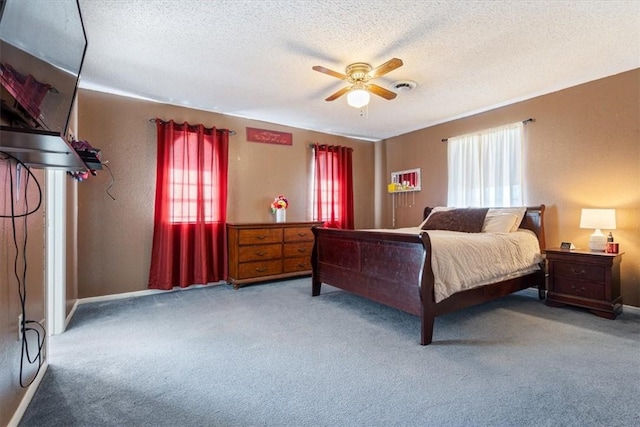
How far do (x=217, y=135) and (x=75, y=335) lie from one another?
283 cm

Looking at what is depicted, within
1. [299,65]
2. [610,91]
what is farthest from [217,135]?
[610,91]

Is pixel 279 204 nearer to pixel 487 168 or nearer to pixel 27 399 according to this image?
pixel 487 168

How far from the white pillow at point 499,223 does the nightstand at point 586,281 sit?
49 cm

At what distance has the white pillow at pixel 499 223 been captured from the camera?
11.8 feet

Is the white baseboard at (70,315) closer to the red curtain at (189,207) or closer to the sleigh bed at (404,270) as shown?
the red curtain at (189,207)

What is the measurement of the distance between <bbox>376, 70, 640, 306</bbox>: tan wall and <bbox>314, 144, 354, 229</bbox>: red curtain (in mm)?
2270

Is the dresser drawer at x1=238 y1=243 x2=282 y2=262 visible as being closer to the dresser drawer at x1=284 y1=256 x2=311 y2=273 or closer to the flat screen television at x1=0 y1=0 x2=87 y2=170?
the dresser drawer at x1=284 y1=256 x2=311 y2=273

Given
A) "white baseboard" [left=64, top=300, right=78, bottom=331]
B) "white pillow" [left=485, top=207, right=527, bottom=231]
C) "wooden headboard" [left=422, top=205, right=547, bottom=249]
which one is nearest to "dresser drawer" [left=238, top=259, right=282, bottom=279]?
"white baseboard" [left=64, top=300, right=78, bottom=331]

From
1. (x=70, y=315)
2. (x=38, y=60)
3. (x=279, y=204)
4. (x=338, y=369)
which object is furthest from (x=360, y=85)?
(x=70, y=315)

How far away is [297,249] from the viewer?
457 centimetres

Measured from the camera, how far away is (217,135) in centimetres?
430

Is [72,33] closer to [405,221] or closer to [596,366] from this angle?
[596,366]

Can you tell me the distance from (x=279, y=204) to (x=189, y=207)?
130 centimetres

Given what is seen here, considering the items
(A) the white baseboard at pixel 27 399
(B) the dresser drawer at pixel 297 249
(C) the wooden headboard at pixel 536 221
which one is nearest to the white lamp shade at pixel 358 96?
(B) the dresser drawer at pixel 297 249
